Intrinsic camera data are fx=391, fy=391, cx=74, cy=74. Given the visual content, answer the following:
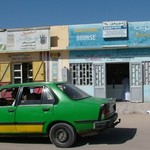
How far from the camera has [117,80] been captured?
22.0 meters

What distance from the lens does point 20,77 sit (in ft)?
73.2

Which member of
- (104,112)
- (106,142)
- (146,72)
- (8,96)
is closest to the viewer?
(104,112)

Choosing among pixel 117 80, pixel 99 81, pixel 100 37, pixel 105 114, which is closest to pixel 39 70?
pixel 99 81

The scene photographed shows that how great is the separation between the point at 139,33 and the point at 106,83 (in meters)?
3.36

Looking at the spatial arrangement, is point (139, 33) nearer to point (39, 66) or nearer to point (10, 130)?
point (39, 66)

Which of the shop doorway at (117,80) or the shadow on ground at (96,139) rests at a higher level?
the shop doorway at (117,80)

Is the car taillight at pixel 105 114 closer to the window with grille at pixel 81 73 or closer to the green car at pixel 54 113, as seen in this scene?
the green car at pixel 54 113

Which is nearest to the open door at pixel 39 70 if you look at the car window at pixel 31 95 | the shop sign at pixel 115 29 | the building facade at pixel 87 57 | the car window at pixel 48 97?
the building facade at pixel 87 57

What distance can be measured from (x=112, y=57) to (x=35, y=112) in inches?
470

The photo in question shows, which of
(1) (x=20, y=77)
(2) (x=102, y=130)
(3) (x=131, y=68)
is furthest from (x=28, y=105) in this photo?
(1) (x=20, y=77)

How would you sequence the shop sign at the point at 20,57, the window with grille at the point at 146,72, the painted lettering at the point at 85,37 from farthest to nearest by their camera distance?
the shop sign at the point at 20,57, the painted lettering at the point at 85,37, the window with grille at the point at 146,72

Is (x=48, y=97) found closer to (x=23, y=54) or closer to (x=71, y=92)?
(x=71, y=92)

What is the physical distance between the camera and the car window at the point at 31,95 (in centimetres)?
927

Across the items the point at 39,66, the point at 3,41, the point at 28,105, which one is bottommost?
the point at 28,105
